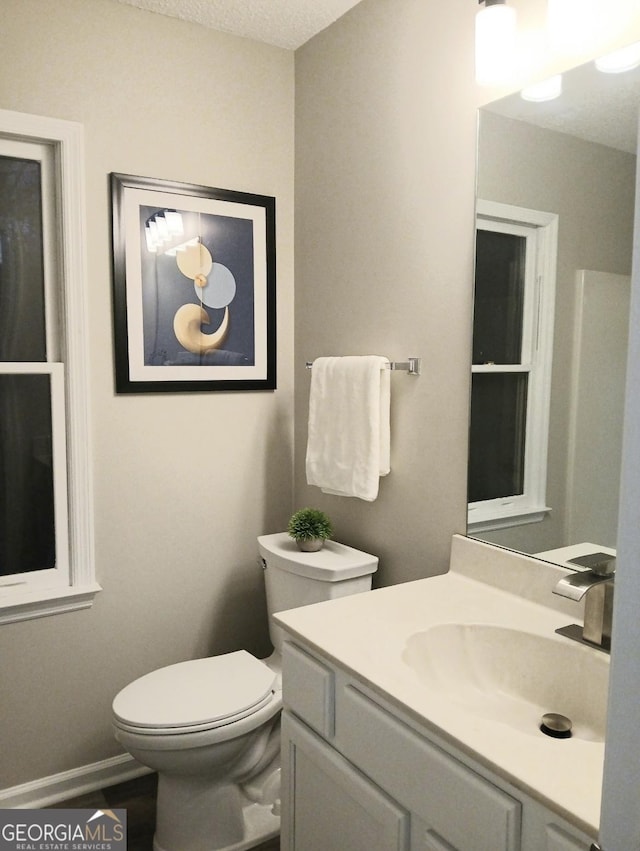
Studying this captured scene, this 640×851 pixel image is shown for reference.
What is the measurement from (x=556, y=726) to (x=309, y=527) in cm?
96

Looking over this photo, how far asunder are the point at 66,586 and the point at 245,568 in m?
0.62

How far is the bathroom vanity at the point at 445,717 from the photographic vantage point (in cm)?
92

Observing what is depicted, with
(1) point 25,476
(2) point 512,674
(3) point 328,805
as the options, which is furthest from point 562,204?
(1) point 25,476

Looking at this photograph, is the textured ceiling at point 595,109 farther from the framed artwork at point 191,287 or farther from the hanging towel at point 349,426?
the framed artwork at point 191,287

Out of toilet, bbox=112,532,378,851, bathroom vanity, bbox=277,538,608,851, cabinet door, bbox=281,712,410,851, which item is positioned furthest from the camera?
toilet, bbox=112,532,378,851

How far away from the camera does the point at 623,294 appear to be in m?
1.28

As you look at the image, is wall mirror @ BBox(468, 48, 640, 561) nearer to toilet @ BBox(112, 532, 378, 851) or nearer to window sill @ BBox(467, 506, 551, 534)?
window sill @ BBox(467, 506, 551, 534)

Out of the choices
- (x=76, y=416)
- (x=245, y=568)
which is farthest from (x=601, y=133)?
(x=245, y=568)

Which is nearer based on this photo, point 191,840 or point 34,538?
point 191,840

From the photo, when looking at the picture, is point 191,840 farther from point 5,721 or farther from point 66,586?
point 66,586

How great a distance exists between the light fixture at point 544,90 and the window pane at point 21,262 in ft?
4.57

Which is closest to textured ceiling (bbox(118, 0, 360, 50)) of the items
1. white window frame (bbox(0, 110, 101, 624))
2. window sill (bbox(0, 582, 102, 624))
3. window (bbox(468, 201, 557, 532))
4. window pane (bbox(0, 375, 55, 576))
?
white window frame (bbox(0, 110, 101, 624))

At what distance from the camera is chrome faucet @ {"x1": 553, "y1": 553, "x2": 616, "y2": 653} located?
1.21 meters

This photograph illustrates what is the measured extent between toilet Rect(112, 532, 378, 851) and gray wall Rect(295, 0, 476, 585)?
9.1 inches
